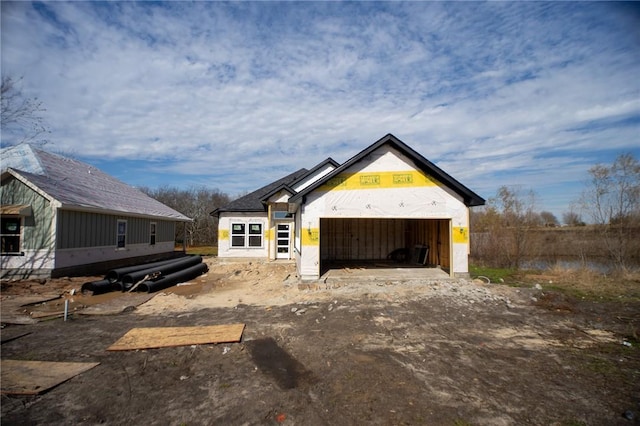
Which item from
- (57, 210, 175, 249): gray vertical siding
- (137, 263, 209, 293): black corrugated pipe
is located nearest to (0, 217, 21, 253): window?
(57, 210, 175, 249): gray vertical siding

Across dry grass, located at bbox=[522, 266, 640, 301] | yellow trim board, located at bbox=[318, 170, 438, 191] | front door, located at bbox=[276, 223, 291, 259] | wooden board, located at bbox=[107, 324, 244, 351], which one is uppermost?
yellow trim board, located at bbox=[318, 170, 438, 191]

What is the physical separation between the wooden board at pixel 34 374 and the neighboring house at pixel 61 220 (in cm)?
849

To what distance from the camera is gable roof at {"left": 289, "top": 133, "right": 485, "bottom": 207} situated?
37.9ft

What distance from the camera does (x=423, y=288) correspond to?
35.1 ft

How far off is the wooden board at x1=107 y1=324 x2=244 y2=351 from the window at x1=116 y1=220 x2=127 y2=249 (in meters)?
11.2

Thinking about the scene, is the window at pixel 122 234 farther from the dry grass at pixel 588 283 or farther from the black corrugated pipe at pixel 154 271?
the dry grass at pixel 588 283

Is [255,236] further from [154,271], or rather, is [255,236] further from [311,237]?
[311,237]

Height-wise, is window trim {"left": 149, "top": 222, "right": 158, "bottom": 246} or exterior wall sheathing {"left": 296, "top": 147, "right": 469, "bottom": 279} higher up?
exterior wall sheathing {"left": 296, "top": 147, "right": 469, "bottom": 279}

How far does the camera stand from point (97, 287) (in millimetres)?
10742

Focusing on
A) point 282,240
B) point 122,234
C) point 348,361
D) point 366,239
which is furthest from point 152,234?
point 348,361

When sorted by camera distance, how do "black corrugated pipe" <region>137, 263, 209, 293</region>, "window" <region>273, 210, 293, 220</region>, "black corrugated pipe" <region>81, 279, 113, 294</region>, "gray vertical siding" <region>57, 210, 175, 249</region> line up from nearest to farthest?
1. "black corrugated pipe" <region>81, 279, 113, 294</region>
2. "black corrugated pipe" <region>137, 263, 209, 293</region>
3. "gray vertical siding" <region>57, 210, 175, 249</region>
4. "window" <region>273, 210, 293, 220</region>

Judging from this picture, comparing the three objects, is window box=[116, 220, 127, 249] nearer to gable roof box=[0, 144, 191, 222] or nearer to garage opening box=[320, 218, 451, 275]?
gable roof box=[0, 144, 191, 222]

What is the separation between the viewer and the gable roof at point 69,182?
12242mm

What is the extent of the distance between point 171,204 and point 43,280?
3328 centimetres
